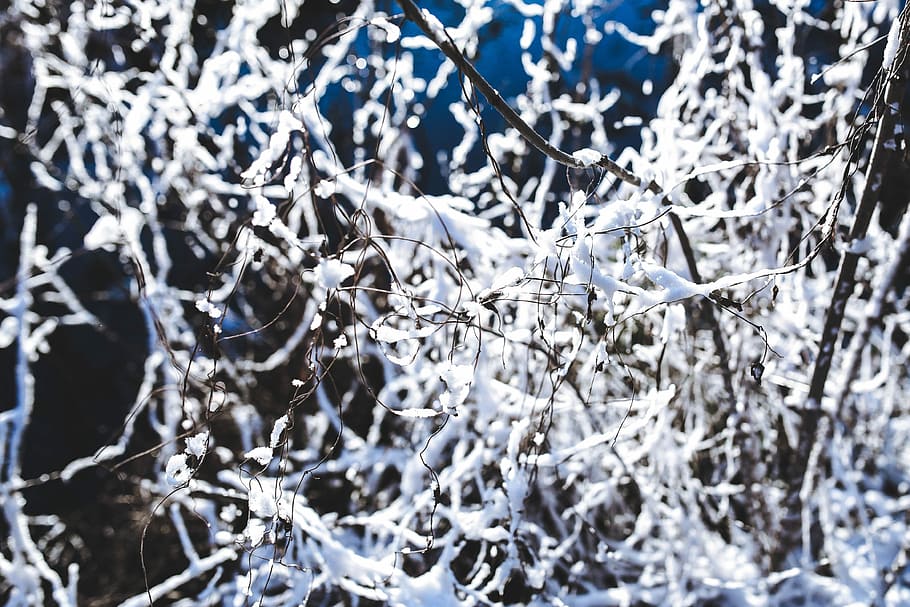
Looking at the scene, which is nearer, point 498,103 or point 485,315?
point 498,103

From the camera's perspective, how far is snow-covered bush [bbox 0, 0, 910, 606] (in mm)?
1079

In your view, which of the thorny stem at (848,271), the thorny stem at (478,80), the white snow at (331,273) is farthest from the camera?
the thorny stem at (848,271)

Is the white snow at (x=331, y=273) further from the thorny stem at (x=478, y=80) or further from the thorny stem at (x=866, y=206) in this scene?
the thorny stem at (x=866, y=206)

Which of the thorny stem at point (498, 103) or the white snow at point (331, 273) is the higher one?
the thorny stem at point (498, 103)

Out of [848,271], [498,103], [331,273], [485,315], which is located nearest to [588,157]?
[498,103]

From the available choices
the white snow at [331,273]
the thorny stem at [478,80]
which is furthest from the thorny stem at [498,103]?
the white snow at [331,273]

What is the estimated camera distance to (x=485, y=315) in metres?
1.52

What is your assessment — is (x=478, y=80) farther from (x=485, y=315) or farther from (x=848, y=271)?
(x=848, y=271)

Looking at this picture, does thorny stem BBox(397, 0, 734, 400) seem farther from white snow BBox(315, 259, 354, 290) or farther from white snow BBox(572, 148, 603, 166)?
white snow BBox(315, 259, 354, 290)

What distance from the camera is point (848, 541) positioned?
2.07 metres

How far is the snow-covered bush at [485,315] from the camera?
3.54ft

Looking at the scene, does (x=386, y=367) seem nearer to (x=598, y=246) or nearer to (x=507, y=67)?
(x=598, y=246)

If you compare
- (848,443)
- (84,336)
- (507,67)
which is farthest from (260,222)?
(84,336)

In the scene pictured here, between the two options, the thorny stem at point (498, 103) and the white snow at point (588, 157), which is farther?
the white snow at point (588, 157)
